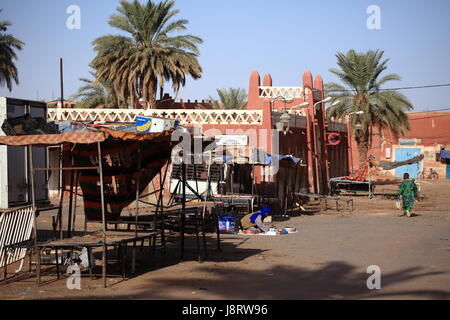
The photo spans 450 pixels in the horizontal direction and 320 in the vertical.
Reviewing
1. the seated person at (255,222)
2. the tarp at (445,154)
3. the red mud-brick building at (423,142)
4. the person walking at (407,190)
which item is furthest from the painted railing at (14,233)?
the tarp at (445,154)

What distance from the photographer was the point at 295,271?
1024cm

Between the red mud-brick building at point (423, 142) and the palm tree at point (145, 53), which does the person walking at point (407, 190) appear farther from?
the red mud-brick building at point (423, 142)

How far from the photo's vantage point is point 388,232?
16078 mm

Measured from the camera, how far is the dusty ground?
8.50 metres

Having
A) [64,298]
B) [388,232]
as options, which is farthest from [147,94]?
[64,298]

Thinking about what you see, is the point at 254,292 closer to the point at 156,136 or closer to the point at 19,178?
the point at 156,136

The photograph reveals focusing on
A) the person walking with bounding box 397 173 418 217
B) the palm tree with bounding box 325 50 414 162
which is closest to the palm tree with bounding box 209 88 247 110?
the palm tree with bounding box 325 50 414 162

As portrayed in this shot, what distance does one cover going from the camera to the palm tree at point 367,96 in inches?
1483

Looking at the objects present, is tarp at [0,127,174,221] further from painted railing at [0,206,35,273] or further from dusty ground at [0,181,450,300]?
dusty ground at [0,181,450,300]

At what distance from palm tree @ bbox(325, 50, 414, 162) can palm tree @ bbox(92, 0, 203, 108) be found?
1075cm

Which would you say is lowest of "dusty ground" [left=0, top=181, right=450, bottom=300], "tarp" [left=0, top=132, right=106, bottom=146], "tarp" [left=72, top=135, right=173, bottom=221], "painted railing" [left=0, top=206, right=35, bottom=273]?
"dusty ground" [left=0, top=181, right=450, bottom=300]

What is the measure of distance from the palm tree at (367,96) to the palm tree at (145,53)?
35.3 feet

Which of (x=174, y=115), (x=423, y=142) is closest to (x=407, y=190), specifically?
(x=174, y=115)

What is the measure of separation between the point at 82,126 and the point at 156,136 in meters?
2.15
